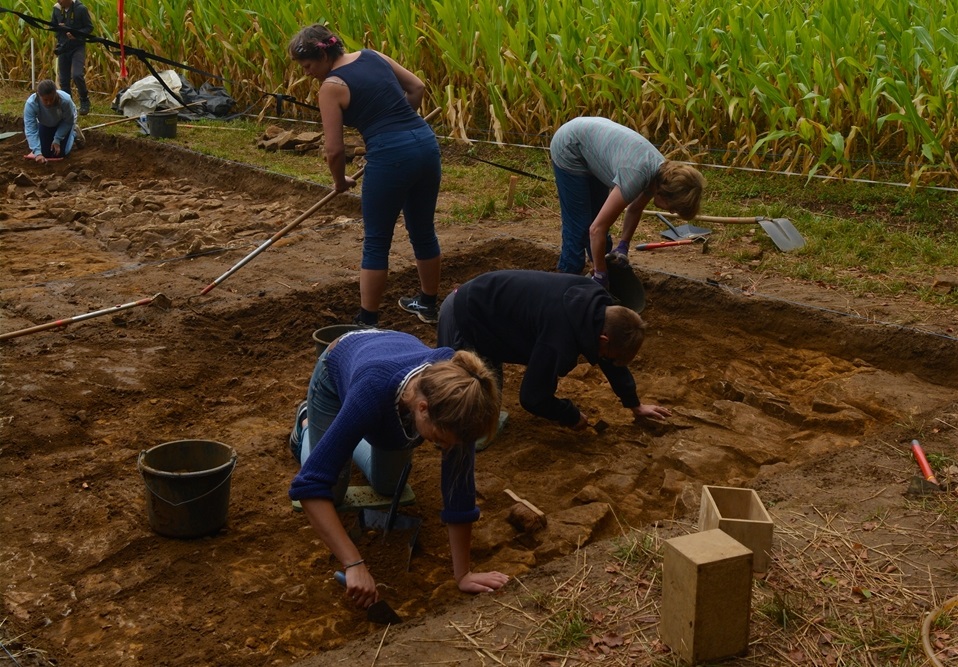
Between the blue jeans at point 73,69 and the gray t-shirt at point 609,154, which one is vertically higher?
the gray t-shirt at point 609,154

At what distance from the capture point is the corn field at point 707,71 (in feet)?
26.1

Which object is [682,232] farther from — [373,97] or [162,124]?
[162,124]

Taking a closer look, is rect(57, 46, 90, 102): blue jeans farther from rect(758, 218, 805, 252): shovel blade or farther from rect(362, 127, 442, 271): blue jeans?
rect(758, 218, 805, 252): shovel blade

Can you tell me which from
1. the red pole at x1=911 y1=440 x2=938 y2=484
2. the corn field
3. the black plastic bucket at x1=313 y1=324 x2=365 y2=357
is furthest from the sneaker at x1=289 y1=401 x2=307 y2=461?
the corn field

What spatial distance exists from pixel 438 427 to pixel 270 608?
1.15 meters

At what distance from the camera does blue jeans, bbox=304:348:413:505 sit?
3.65 metres

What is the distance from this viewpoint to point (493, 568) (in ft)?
12.2

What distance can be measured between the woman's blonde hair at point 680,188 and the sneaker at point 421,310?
5.97 ft

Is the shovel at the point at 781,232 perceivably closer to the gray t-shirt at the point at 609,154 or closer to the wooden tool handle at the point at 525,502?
the gray t-shirt at the point at 609,154

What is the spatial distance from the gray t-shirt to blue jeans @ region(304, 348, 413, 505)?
1913 millimetres

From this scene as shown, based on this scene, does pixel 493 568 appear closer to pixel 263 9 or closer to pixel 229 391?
pixel 229 391

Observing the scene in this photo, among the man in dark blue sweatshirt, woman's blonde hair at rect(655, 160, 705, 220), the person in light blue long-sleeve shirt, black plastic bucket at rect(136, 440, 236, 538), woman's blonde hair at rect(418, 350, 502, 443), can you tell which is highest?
woman's blonde hair at rect(655, 160, 705, 220)

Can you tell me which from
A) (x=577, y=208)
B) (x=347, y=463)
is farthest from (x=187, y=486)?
(x=577, y=208)

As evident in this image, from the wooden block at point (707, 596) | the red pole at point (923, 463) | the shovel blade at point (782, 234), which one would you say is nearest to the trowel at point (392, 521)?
the wooden block at point (707, 596)
